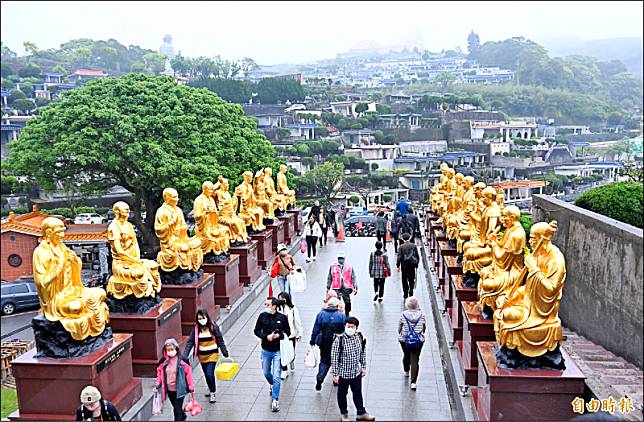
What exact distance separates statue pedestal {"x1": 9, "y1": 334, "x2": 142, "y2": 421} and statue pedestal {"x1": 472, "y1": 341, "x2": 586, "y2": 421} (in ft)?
11.7

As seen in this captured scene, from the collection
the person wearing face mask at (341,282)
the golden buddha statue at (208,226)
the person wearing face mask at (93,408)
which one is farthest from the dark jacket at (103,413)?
the golden buddha statue at (208,226)

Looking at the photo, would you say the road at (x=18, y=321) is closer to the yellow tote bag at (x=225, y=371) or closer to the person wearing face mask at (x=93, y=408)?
the yellow tote bag at (x=225, y=371)

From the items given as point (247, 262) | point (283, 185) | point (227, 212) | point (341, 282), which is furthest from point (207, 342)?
point (283, 185)

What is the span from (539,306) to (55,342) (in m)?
4.47

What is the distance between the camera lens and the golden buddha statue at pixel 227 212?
10539 mm

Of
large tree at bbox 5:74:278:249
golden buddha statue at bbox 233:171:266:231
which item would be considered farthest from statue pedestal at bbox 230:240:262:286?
large tree at bbox 5:74:278:249

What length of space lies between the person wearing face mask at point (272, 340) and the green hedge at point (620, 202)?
5946mm

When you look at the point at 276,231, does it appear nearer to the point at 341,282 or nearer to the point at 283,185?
the point at 283,185

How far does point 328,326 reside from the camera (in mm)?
5953

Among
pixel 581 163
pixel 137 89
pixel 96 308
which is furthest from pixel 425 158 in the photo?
pixel 96 308

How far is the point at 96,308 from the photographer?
5941 mm

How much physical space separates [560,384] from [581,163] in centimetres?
5344

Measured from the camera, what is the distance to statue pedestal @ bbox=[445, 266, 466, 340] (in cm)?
746

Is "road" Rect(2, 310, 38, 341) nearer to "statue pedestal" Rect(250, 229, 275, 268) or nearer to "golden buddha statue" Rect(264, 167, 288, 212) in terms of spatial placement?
"statue pedestal" Rect(250, 229, 275, 268)
